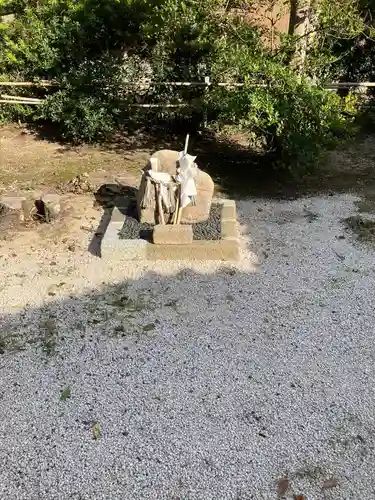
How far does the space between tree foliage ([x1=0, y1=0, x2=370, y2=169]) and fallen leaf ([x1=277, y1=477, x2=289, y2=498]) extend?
4.58 meters

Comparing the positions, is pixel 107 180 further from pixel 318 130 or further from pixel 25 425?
pixel 25 425

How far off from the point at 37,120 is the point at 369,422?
25.9 ft

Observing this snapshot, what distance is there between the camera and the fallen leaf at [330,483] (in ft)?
9.49

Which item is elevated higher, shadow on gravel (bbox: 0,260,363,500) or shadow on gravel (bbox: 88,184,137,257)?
shadow on gravel (bbox: 88,184,137,257)

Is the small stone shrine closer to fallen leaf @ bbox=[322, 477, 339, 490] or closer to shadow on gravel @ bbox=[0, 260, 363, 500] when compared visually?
shadow on gravel @ bbox=[0, 260, 363, 500]

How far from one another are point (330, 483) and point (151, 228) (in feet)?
10.6

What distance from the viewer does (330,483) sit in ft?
9.57

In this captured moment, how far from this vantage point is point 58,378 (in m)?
3.67

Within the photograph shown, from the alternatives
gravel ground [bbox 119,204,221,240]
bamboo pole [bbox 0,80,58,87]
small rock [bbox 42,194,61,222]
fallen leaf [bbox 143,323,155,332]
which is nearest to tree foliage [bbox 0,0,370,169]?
bamboo pole [bbox 0,80,58,87]

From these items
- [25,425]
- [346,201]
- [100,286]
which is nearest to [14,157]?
[100,286]

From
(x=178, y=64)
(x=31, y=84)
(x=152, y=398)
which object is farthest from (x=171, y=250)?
(x=31, y=84)

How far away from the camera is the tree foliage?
22.0 feet

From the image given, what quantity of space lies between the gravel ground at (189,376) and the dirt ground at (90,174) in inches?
23.4

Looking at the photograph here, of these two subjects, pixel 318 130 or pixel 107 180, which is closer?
pixel 318 130
